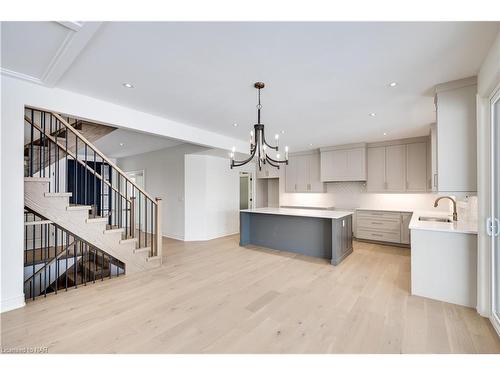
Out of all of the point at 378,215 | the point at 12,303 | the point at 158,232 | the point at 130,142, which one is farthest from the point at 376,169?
the point at 12,303

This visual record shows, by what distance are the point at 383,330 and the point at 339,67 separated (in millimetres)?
2531

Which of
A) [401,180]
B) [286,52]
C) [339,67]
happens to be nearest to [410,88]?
[339,67]

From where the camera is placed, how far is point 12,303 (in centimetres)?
243

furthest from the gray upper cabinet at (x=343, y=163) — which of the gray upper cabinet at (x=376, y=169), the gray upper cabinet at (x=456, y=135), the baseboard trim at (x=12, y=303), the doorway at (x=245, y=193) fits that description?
the baseboard trim at (x=12, y=303)

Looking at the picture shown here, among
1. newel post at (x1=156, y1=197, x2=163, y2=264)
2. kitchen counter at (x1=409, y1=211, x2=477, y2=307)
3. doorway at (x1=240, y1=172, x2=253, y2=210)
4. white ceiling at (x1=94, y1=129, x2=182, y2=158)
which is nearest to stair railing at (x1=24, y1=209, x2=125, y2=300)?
newel post at (x1=156, y1=197, x2=163, y2=264)

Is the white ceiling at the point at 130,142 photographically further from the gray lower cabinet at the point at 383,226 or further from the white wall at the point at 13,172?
the gray lower cabinet at the point at 383,226

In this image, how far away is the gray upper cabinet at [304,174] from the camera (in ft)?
21.9

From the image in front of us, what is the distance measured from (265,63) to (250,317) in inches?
99.4

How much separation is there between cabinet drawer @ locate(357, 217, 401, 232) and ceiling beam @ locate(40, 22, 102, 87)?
589 centimetres

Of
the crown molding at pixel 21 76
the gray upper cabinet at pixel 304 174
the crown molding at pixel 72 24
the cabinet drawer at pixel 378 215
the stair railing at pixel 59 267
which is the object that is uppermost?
the crown molding at pixel 21 76

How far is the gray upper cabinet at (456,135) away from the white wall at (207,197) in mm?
4723

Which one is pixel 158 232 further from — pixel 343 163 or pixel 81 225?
pixel 343 163
